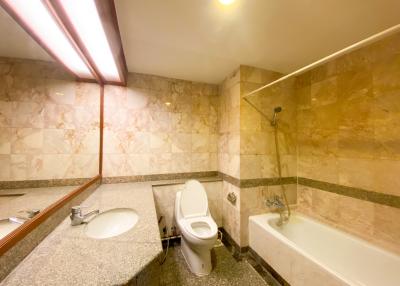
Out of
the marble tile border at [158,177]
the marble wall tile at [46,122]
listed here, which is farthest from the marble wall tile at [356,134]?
the marble wall tile at [46,122]

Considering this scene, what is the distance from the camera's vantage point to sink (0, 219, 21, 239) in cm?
77

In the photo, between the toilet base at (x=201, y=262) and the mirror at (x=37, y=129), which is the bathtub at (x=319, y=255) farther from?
the mirror at (x=37, y=129)

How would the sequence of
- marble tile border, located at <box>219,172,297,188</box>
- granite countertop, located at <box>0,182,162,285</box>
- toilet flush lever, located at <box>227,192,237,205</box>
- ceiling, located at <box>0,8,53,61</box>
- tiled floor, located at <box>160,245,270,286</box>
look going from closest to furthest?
granite countertop, located at <box>0,182,162,285</box>
ceiling, located at <box>0,8,53,61</box>
tiled floor, located at <box>160,245,270,286</box>
marble tile border, located at <box>219,172,297,188</box>
toilet flush lever, located at <box>227,192,237,205</box>

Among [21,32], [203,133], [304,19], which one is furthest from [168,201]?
[304,19]

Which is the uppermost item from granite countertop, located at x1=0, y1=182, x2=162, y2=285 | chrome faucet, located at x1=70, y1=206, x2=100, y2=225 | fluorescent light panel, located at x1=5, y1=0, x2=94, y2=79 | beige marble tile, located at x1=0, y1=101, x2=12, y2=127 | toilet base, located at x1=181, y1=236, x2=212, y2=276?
fluorescent light panel, located at x1=5, y1=0, x2=94, y2=79

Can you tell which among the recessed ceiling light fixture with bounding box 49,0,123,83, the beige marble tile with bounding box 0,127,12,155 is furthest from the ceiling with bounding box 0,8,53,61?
the beige marble tile with bounding box 0,127,12,155

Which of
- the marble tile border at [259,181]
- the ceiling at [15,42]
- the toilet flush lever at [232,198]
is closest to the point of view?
the ceiling at [15,42]

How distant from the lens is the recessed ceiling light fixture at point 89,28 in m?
1.00

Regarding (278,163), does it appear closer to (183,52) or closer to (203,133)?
(203,133)

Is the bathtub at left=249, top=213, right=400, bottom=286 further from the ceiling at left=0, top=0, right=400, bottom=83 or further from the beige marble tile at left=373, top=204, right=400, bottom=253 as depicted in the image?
the ceiling at left=0, top=0, right=400, bottom=83

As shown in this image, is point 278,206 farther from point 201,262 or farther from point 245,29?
point 245,29

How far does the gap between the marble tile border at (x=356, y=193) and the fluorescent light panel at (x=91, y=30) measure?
2536mm

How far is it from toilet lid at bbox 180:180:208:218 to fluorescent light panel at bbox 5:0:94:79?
66.7 inches

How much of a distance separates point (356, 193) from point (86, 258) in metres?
2.19
